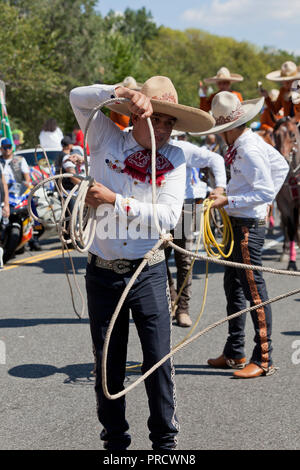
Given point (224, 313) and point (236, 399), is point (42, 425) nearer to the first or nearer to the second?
point (236, 399)

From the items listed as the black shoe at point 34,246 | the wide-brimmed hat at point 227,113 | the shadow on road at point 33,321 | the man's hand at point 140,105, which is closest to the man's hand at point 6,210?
the black shoe at point 34,246

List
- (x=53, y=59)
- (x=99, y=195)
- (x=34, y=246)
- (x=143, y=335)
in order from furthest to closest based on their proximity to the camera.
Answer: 1. (x=53, y=59)
2. (x=34, y=246)
3. (x=143, y=335)
4. (x=99, y=195)

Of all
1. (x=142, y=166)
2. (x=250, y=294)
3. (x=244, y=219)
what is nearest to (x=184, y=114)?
(x=142, y=166)

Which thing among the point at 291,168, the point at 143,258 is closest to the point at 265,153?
the point at 143,258

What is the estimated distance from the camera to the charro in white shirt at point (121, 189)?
11.5ft

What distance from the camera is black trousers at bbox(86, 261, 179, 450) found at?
3572mm

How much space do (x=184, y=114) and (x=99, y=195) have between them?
0.64 m

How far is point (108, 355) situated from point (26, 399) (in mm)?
1558

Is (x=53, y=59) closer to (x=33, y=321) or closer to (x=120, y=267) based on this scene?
(x=33, y=321)

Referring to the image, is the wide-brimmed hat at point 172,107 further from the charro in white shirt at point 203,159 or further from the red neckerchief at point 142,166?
the charro in white shirt at point 203,159

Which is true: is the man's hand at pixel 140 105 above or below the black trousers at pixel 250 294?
above

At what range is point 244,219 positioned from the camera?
5617 mm

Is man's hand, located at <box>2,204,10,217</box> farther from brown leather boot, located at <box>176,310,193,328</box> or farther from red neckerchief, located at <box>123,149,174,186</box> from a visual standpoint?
red neckerchief, located at <box>123,149,174,186</box>

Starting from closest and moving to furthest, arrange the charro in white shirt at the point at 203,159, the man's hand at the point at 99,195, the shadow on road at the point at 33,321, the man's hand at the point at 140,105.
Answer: the man's hand at the point at 140,105, the man's hand at the point at 99,195, the shadow on road at the point at 33,321, the charro in white shirt at the point at 203,159
